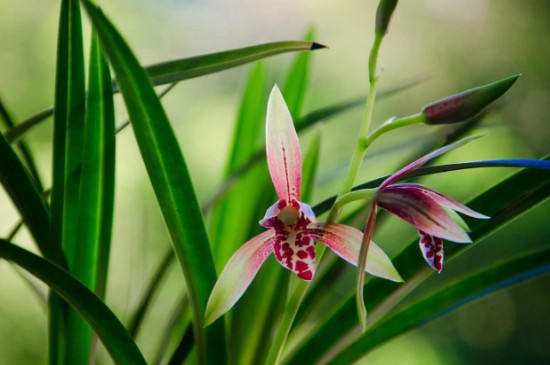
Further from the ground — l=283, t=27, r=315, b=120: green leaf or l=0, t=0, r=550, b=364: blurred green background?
l=0, t=0, r=550, b=364: blurred green background

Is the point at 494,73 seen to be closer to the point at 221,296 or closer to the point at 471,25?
the point at 471,25

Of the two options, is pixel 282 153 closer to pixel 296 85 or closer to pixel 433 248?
pixel 433 248

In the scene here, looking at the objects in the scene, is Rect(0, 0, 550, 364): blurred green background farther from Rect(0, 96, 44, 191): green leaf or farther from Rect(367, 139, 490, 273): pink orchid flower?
Rect(367, 139, 490, 273): pink orchid flower

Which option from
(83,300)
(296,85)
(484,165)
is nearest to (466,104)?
(484,165)

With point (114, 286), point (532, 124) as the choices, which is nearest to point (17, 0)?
point (114, 286)

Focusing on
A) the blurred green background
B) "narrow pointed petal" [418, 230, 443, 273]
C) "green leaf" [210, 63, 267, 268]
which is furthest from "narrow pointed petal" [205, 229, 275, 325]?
the blurred green background

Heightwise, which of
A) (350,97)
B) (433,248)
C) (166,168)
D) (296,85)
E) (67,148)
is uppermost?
(350,97)
